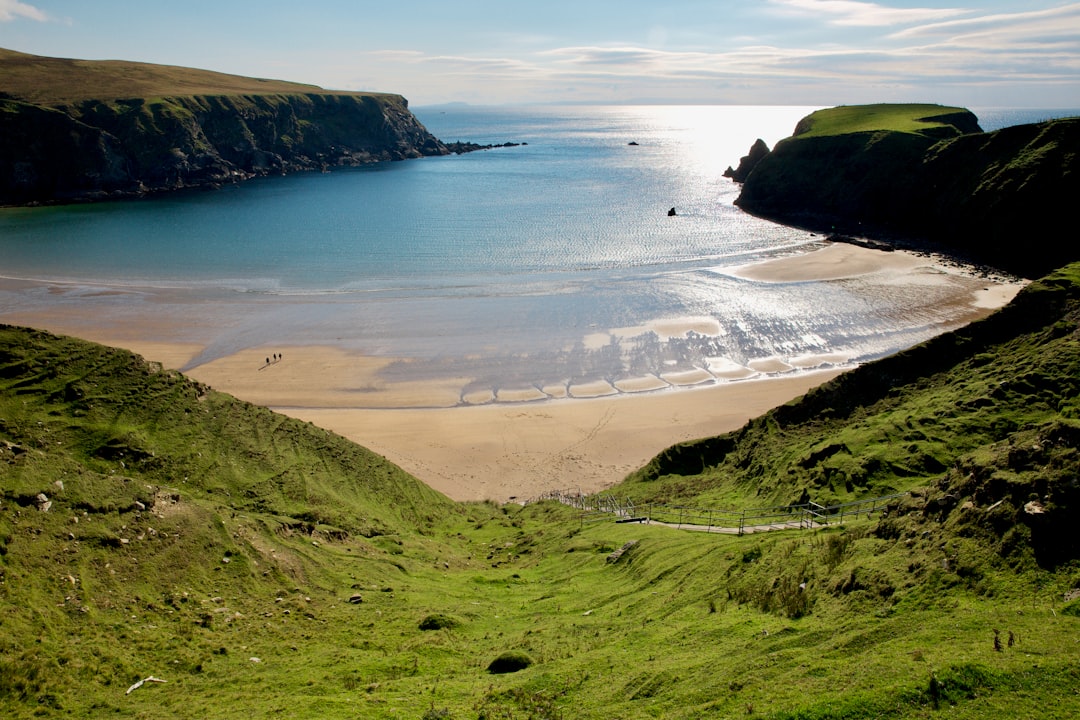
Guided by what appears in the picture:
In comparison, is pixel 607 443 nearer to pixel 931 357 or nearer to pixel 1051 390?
pixel 931 357

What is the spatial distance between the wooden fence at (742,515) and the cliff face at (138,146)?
14439cm

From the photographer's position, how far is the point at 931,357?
94.0 feet

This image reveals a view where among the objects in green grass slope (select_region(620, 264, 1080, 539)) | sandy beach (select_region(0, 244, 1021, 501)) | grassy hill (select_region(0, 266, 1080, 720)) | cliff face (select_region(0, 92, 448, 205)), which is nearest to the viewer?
grassy hill (select_region(0, 266, 1080, 720))

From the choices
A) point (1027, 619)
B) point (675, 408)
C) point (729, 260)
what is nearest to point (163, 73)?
point (729, 260)

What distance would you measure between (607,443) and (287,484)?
70.8ft

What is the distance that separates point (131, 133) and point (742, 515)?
16861cm

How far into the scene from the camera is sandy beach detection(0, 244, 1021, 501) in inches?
1560

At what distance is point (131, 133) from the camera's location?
14862 cm

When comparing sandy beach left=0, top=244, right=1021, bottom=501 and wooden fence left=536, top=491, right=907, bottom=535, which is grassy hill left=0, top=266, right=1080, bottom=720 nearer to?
wooden fence left=536, top=491, right=907, bottom=535

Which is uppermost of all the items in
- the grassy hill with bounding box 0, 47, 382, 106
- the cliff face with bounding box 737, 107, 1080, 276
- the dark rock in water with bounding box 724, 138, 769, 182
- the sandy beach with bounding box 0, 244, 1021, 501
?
the grassy hill with bounding box 0, 47, 382, 106

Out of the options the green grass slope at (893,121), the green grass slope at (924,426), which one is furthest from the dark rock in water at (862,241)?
the green grass slope at (924,426)

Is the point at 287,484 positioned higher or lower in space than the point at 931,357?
lower

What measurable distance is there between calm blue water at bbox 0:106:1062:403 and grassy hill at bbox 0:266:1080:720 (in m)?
27.2

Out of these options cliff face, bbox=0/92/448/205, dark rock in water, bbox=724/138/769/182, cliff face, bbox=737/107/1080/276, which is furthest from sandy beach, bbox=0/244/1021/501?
dark rock in water, bbox=724/138/769/182
